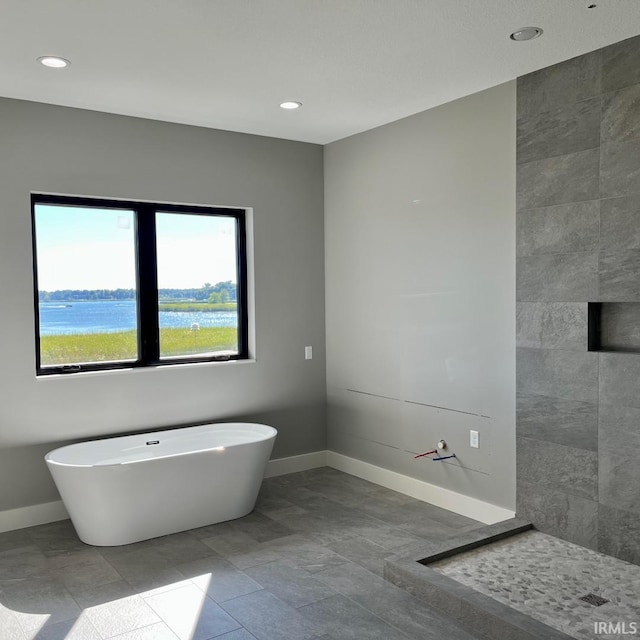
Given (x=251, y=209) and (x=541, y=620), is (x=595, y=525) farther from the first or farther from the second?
(x=251, y=209)

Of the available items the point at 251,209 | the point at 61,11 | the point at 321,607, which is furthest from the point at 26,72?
the point at 321,607

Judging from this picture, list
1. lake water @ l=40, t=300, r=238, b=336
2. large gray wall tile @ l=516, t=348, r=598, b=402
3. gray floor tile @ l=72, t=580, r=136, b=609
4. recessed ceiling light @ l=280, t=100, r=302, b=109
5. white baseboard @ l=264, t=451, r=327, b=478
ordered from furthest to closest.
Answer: white baseboard @ l=264, t=451, r=327, b=478, lake water @ l=40, t=300, r=238, b=336, recessed ceiling light @ l=280, t=100, r=302, b=109, large gray wall tile @ l=516, t=348, r=598, b=402, gray floor tile @ l=72, t=580, r=136, b=609

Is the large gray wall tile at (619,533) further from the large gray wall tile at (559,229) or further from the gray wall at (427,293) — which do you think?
the large gray wall tile at (559,229)

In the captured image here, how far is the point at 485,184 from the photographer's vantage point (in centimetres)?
393

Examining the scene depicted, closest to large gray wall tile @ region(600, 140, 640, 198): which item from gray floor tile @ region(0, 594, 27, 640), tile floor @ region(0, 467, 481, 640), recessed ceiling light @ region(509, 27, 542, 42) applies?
recessed ceiling light @ region(509, 27, 542, 42)

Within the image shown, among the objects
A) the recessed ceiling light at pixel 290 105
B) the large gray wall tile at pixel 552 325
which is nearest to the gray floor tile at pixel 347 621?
the large gray wall tile at pixel 552 325

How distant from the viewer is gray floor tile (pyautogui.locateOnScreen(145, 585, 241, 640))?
276 cm

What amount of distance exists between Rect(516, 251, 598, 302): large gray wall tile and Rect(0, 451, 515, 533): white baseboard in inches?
52.3

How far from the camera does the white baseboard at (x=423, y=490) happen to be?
3.97m

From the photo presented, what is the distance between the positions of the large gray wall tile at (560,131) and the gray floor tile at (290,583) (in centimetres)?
256

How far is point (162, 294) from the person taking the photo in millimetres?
4680

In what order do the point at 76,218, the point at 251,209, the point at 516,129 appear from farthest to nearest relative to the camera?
the point at 251,209
the point at 76,218
the point at 516,129

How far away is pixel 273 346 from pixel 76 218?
5.67ft

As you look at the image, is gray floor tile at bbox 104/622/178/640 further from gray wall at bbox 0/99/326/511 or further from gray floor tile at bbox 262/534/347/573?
gray wall at bbox 0/99/326/511
